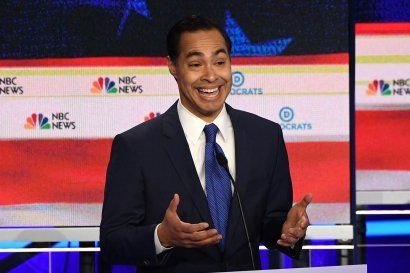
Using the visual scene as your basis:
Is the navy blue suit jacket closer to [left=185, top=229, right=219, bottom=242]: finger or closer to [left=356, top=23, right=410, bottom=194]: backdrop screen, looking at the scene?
[left=185, top=229, right=219, bottom=242]: finger

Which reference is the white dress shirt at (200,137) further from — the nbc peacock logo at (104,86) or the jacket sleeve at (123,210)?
the nbc peacock logo at (104,86)

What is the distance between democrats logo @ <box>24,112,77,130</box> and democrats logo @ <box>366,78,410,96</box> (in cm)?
157

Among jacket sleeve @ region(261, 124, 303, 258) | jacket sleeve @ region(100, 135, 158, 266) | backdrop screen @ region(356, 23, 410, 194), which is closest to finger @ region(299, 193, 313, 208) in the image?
jacket sleeve @ region(261, 124, 303, 258)

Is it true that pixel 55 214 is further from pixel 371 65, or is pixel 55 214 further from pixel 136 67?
pixel 371 65

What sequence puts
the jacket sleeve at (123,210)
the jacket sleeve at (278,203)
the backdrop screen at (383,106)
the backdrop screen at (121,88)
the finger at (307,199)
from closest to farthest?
the finger at (307,199), the jacket sleeve at (123,210), the jacket sleeve at (278,203), the backdrop screen at (121,88), the backdrop screen at (383,106)

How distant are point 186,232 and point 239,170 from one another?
0.44 meters

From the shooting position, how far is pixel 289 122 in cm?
387

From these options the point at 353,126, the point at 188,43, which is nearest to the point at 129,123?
the point at 353,126

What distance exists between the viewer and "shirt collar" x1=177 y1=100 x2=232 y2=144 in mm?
2578

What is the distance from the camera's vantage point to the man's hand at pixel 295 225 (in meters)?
2.29

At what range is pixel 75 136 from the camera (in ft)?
12.8

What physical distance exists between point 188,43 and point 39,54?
153 cm

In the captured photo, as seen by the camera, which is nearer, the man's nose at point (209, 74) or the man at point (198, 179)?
the man at point (198, 179)

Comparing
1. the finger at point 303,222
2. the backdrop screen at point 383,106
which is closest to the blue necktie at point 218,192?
the finger at point 303,222
